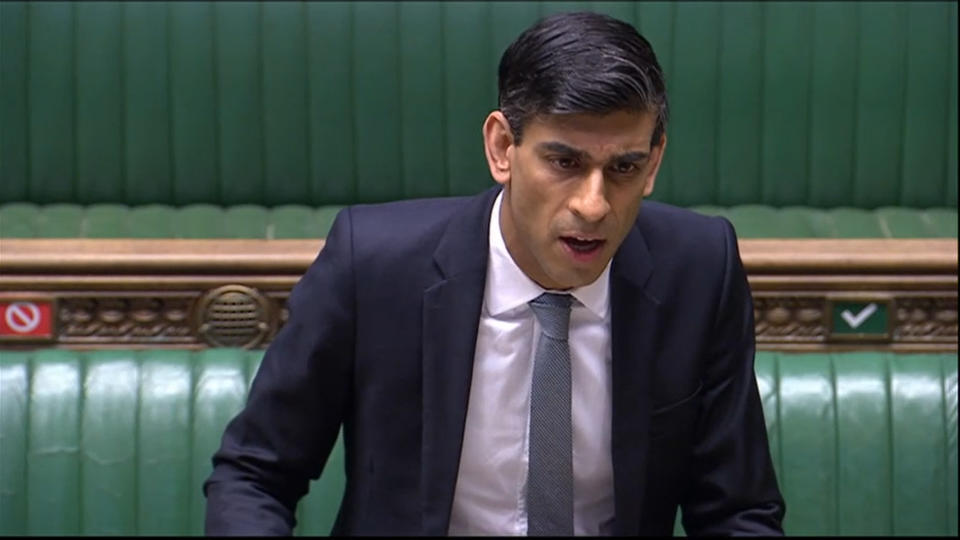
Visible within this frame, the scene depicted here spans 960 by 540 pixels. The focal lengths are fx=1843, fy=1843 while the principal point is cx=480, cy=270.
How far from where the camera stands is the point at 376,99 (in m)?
3.24

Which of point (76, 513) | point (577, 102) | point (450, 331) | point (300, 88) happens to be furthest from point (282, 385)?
point (300, 88)

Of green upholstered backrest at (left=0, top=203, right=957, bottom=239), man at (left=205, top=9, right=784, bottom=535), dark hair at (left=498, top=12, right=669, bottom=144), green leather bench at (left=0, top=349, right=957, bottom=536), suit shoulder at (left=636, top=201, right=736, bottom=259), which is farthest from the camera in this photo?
green upholstered backrest at (left=0, top=203, right=957, bottom=239)

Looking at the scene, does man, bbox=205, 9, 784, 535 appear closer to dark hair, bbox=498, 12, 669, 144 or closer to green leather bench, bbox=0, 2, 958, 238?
dark hair, bbox=498, 12, 669, 144

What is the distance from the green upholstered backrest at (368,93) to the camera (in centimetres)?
323

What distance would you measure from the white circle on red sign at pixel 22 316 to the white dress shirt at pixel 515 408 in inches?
46.0

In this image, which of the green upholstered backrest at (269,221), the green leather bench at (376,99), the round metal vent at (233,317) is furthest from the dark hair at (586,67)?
the green leather bench at (376,99)

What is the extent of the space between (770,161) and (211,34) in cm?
101

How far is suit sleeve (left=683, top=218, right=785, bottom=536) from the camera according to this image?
148 centimetres

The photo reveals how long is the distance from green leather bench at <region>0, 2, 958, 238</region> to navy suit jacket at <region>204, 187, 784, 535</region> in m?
1.65

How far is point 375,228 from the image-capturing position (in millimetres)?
1580

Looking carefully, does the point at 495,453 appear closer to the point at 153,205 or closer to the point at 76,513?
the point at 76,513

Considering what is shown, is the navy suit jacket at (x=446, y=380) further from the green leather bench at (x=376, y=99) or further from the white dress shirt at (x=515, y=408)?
→ the green leather bench at (x=376, y=99)

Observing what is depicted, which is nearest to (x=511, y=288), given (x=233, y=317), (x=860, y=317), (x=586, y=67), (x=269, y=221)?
(x=586, y=67)

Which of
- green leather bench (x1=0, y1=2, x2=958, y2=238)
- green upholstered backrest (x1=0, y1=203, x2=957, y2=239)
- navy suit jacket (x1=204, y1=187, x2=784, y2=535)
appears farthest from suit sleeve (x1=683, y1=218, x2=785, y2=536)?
green leather bench (x1=0, y1=2, x2=958, y2=238)
